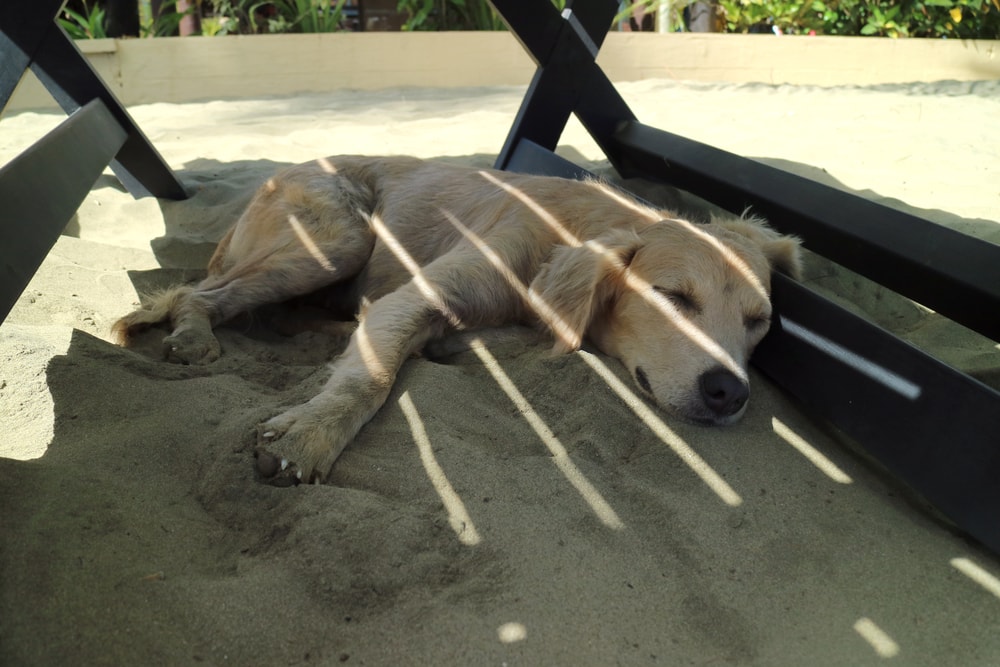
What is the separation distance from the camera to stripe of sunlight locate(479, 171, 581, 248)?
370 centimetres

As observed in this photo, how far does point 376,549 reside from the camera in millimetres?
2084

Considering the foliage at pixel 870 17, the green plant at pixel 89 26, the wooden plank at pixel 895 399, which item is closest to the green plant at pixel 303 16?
the green plant at pixel 89 26

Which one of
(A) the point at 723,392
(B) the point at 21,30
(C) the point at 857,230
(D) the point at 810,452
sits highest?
(B) the point at 21,30

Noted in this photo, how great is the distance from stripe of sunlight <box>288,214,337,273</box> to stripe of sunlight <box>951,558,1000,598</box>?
3.00 meters

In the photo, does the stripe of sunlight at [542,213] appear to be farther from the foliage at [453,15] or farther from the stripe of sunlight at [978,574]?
the foliage at [453,15]

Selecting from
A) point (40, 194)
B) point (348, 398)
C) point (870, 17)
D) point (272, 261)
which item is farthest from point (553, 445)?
point (870, 17)

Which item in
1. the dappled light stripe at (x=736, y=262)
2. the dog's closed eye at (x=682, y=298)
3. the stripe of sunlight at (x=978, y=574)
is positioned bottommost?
the stripe of sunlight at (x=978, y=574)

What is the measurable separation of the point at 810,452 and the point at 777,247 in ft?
3.54

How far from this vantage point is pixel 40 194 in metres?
2.76

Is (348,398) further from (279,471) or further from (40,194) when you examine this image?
(40,194)

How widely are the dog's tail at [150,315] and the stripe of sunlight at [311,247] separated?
59 centimetres

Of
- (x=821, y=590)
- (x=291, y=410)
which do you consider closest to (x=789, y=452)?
(x=821, y=590)

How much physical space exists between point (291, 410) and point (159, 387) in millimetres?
510

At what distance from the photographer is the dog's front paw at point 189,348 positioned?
339cm
